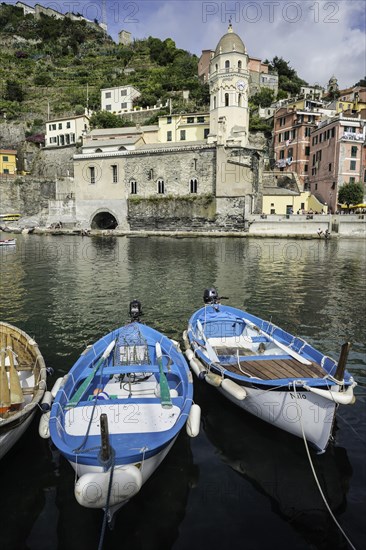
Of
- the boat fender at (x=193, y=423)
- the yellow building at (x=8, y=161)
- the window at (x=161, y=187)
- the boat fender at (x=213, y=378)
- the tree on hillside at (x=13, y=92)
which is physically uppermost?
the tree on hillside at (x=13, y=92)

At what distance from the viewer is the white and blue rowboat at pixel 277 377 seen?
20.2 feet

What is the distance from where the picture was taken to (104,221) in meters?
59.7

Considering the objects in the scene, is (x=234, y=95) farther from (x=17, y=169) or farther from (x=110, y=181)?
(x=17, y=169)

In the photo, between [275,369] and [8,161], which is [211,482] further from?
[8,161]

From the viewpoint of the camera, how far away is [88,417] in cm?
600

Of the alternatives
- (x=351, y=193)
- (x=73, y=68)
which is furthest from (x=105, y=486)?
(x=73, y=68)

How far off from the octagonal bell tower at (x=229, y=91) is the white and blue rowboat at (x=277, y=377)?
44996 millimetres

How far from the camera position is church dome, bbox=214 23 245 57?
50406mm

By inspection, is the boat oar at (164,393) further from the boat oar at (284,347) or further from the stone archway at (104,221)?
the stone archway at (104,221)

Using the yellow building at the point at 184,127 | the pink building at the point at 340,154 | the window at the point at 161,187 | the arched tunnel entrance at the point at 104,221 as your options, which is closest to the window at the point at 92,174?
the arched tunnel entrance at the point at 104,221

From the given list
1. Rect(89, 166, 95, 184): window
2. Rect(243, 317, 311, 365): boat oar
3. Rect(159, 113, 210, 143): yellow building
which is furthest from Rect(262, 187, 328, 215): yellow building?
Rect(243, 317, 311, 365): boat oar

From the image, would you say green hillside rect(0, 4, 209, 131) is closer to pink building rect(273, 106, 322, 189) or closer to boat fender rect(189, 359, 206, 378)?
pink building rect(273, 106, 322, 189)

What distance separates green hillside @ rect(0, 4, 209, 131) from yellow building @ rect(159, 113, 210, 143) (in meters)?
14.7

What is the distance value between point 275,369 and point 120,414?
10.4 ft
